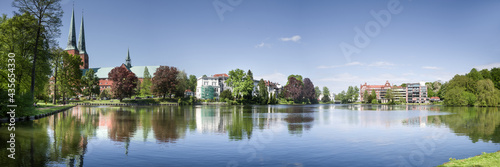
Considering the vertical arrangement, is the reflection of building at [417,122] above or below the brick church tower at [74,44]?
below

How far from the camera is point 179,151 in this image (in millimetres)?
13383

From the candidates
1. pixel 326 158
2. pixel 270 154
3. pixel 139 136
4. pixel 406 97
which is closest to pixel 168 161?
pixel 270 154

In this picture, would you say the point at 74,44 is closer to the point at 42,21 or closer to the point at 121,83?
the point at 121,83

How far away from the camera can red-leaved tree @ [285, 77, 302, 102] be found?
13050 cm

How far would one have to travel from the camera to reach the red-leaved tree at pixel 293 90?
428 feet

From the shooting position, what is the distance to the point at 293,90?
428ft

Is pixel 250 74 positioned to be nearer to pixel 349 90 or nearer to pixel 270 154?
pixel 349 90

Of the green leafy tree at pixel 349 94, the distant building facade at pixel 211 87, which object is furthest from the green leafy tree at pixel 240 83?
the green leafy tree at pixel 349 94

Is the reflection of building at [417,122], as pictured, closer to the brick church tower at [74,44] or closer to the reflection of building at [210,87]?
the reflection of building at [210,87]

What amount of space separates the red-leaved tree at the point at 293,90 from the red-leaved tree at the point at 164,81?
55.0 m

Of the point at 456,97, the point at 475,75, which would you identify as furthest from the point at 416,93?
the point at 456,97

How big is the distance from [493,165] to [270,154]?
744 centimetres

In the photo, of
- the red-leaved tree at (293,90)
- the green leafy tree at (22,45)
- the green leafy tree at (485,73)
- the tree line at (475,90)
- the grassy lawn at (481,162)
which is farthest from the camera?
the red-leaved tree at (293,90)

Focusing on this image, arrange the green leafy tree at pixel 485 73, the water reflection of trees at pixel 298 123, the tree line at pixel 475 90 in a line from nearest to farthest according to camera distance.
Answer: the water reflection of trees at pixel 298 123 → the tree line at pixel 475 90 → the green leafy tree at pixel 485 73
